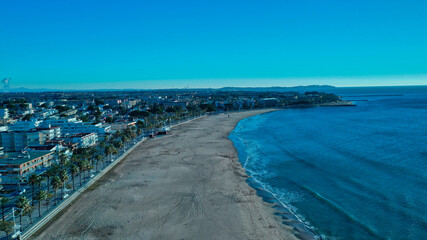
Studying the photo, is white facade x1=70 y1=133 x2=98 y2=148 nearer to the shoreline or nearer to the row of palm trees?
the row of palm trees

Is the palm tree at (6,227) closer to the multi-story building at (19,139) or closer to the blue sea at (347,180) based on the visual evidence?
the blue sea at (347,180)

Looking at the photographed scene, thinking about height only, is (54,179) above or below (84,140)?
above

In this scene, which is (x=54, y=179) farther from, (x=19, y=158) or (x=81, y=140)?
(x=81, y=140)

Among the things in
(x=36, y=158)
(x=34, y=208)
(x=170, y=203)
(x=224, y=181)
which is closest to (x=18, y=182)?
(x=36, y=158)

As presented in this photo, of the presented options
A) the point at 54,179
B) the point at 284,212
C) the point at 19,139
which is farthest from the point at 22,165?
the point at 284,212

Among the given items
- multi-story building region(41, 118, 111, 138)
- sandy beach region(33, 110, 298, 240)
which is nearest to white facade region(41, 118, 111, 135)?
multi-story building region(41, 118, 111, 138)

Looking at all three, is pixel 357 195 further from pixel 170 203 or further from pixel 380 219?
pixel 170 203
